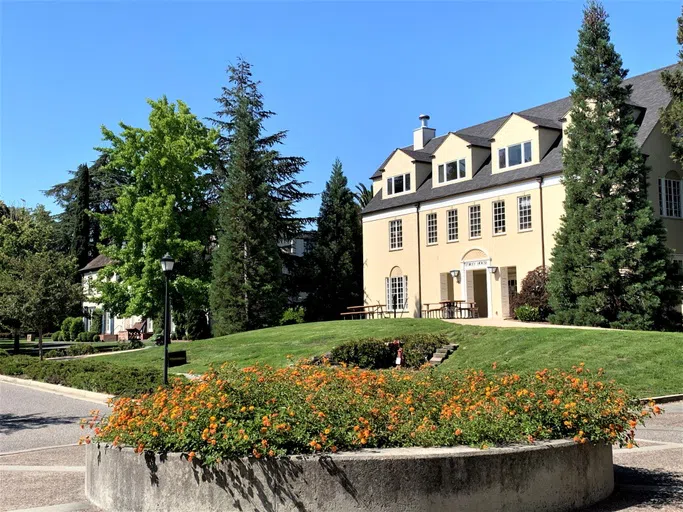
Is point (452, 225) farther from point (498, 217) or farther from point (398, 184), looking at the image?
point (398, 184)

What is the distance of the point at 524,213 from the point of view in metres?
31.8

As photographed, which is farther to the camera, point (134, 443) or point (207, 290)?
point (207, 290)

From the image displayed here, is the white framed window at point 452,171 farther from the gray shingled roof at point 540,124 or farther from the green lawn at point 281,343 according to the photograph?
the green lawn at point 281,343

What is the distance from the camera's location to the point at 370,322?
2916 cm

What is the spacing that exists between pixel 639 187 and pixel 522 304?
7.04 meters

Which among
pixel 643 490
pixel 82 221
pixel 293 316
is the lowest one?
pixel 643 490

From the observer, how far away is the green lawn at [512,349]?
52.5 feet

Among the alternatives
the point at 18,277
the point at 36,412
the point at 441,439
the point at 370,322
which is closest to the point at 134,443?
the point at 441,439

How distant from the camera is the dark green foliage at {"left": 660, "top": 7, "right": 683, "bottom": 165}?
26.4 m

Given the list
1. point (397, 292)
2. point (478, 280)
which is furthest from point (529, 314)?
point (397, 292)

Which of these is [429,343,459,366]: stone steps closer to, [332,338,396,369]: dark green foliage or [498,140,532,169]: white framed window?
[332,338,396,369]: dark green foliage

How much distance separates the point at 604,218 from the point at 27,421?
2162 cm

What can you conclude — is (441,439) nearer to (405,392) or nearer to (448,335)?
(405,392)

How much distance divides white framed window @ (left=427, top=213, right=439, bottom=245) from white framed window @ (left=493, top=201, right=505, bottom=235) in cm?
418
